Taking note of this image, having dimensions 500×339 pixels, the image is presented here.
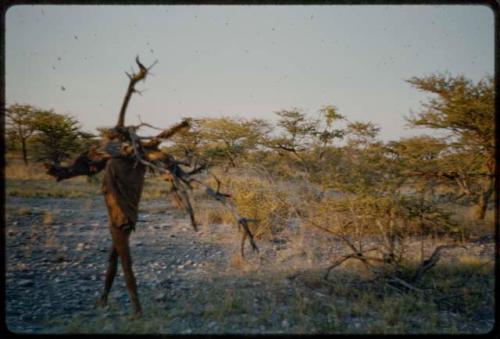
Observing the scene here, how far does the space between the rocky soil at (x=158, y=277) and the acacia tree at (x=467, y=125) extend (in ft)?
3.54

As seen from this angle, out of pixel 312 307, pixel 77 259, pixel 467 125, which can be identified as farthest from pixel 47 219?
pixel 467 125

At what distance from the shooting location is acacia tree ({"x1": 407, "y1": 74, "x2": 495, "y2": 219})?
595 centimetres

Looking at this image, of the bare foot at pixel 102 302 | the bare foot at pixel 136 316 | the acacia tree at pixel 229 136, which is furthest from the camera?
the acacia tree at pixel 229 136

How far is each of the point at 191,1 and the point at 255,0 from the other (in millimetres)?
551

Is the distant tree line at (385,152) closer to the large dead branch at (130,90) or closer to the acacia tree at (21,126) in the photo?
the acacia tree at (21,126)

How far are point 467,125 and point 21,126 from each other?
7.68 m

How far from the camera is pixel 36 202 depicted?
27.1ft

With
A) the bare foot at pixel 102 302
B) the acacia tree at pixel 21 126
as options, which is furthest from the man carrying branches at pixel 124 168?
the acacia tree at pixel 21 126

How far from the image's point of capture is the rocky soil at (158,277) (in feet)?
11.0

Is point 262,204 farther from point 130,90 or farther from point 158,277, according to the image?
point 130,90

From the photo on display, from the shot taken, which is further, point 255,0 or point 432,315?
point 432,315

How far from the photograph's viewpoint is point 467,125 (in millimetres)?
6273

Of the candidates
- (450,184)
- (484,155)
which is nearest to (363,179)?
(450,184)

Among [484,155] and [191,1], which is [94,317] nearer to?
[191,1]
